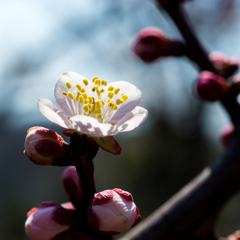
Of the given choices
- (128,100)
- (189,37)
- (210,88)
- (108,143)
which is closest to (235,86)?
(210,88)

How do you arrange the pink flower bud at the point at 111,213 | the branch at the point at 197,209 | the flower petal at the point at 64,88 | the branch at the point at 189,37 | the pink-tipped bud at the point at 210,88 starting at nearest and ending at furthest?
the pink flower bud at the point at 111,213
the flower petal at the point at 64,88
the branch at the point at 197,209
the pink-tipped bud at the point at 210,88
the branch at the point at 189,37

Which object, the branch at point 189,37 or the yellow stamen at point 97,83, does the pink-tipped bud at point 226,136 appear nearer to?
the branch at point 189,37

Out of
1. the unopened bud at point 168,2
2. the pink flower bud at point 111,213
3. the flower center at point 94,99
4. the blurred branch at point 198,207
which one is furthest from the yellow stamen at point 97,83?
the unopened bud at point 168,2

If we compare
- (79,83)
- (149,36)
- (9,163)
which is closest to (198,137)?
(9,163)

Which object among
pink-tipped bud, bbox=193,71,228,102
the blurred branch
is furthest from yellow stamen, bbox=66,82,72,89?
pink-tipped bud, bbox=193,71,228,102

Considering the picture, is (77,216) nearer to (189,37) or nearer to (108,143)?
(108,143)

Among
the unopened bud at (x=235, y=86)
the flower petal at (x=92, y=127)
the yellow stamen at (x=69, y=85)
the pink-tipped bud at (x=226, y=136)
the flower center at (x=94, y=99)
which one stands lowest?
the pink-tipped bud at (x=226, y=136)

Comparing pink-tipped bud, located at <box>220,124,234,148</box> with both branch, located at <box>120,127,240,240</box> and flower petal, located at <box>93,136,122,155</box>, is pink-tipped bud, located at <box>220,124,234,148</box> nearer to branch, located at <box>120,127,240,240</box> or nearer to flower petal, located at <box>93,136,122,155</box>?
branch, located at <box>120,127,240,240</box>
